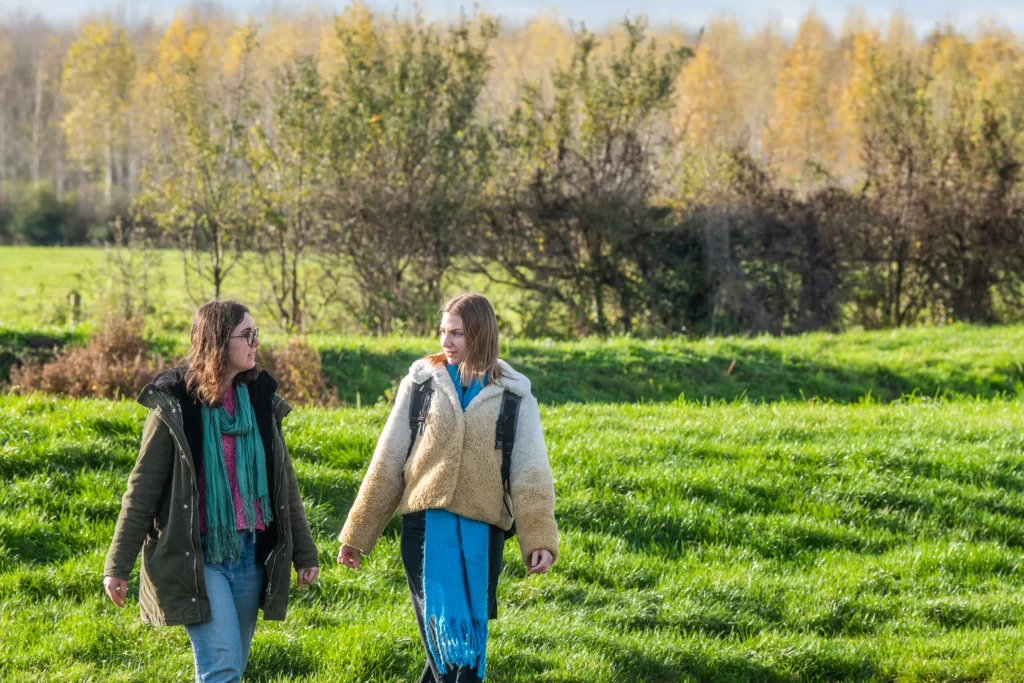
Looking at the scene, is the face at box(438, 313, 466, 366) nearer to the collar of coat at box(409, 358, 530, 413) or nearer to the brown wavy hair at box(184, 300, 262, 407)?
the collar of coat at box(409, 358, 530, 413)

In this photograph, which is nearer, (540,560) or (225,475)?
(225,475)

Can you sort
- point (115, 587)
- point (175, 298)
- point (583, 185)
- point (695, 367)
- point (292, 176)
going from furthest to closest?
point (175, 298), point (583, 185), point (292, 176), point (695, 367), point (115, 587)

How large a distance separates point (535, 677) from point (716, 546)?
2336 millimetres

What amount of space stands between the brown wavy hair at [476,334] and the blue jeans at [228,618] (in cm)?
112

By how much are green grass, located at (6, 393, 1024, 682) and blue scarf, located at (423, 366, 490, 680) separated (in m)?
1.19

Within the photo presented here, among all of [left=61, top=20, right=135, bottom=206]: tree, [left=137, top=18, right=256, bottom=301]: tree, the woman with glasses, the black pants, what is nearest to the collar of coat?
the black pants

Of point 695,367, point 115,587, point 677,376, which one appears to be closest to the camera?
point 115,587

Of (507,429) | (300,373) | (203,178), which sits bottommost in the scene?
(300,373)

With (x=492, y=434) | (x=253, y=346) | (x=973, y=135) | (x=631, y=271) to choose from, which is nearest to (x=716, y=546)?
(x=492, y=434)

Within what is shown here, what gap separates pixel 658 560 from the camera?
705 centimetres

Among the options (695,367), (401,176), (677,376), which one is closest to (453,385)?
(677,376)

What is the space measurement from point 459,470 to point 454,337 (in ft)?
1.79

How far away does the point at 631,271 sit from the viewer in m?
19.5

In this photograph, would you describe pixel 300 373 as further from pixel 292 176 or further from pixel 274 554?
pixel 274 554
